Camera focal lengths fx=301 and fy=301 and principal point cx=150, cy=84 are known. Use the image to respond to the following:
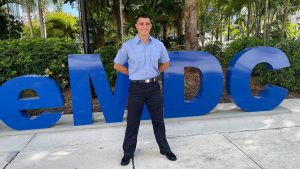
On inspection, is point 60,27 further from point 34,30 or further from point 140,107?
point 140,107

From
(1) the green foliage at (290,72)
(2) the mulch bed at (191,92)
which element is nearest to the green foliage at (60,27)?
(2) the mulch bed at (191,92)

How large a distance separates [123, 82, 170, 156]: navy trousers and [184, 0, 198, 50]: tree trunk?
5.58 metres

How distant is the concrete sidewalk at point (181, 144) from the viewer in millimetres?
3955

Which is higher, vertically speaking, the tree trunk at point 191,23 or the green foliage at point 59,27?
the green foliage at point 59,27

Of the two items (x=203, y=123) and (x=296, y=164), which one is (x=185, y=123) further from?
(x=296, y=164)

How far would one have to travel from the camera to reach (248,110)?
6.01m

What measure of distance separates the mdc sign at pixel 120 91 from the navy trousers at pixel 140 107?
1533 millimetres

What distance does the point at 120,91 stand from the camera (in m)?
5.42

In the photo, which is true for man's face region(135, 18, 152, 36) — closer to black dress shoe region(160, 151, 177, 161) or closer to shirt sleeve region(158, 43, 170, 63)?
shirt sleeve region(158, 43, 170, 63)

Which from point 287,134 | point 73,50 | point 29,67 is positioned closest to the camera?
point 287,134

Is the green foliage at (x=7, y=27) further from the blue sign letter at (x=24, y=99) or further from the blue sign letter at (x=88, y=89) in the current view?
the blue sign letter at (x=88, y=89)

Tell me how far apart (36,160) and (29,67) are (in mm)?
3869

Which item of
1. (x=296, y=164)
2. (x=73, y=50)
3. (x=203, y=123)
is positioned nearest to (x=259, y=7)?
(x=73, y=50)

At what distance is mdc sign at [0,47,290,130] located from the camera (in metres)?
5.20
